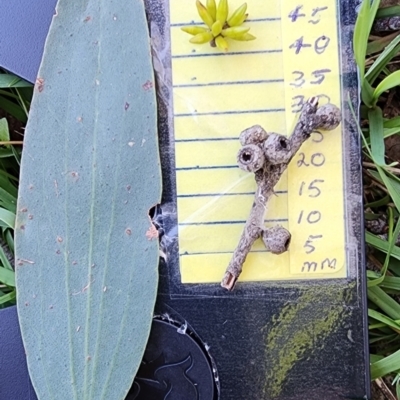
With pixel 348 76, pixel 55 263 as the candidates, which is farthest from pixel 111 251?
pixel 348 76

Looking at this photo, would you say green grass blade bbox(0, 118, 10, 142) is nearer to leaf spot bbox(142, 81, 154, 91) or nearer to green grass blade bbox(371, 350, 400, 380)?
leaf spot bbox(142, 81, 154, 91)

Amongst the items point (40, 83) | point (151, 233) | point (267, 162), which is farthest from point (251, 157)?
point (40, 83)

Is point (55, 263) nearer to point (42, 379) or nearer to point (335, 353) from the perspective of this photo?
point (42, 379)

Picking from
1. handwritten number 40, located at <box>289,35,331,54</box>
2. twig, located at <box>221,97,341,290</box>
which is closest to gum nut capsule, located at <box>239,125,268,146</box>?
twig, located at <box>221,97,341,290</box>

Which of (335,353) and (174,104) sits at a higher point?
(174,104)

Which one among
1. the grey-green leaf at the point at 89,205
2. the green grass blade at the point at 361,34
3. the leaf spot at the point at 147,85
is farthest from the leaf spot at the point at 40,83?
the green grass blade at the point at 361,34

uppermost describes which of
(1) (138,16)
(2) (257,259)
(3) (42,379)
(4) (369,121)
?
(1) (138,16)

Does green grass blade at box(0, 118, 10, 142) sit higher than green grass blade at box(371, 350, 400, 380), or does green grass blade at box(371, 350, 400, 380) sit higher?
green grass blade at box(0, 118, 10, 142)
